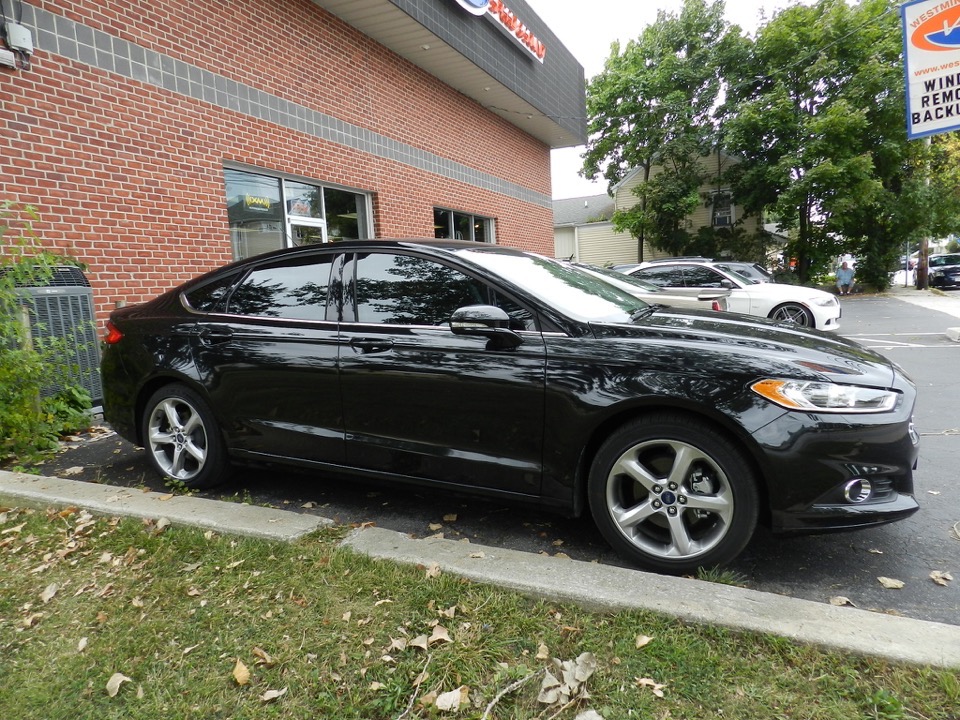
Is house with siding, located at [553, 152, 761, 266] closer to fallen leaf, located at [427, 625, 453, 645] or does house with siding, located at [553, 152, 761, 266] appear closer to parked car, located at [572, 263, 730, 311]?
parked car, located at [572, 263, 730, 311]

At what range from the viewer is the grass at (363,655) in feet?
6.30

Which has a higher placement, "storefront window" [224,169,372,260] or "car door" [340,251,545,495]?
"storefront window" [224,169,372,260]

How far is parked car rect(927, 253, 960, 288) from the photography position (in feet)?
88.6

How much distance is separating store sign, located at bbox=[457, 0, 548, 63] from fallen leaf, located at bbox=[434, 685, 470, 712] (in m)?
11.5

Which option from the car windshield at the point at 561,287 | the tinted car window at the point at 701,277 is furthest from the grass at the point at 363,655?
the tinted car window at the point at 701,277

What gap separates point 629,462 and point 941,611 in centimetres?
133

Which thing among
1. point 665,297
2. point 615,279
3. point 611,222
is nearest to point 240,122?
point 615,279

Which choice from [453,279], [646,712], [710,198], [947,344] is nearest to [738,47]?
[710,198]

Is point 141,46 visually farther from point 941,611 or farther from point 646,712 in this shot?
point 941,611

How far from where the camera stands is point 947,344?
9836mm

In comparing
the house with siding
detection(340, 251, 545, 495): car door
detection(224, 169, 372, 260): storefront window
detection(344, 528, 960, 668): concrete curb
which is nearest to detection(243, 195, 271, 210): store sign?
detection(224, 169, 372, 260): storefront window

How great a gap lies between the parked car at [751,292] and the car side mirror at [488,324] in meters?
7.67

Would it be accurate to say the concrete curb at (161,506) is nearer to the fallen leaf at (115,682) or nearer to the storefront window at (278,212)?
the fallen leaf at (115,682)

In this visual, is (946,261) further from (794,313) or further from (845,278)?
(794,313)
